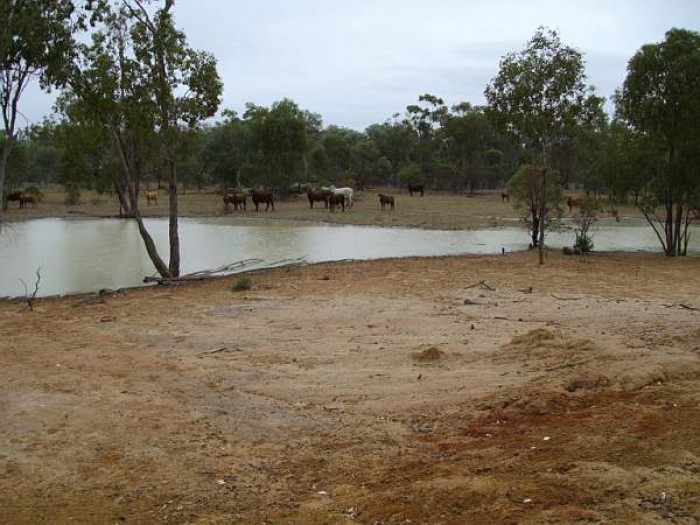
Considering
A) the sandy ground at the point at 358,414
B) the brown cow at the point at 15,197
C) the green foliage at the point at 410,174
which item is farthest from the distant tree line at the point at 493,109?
the green foliage at the point at 410,174

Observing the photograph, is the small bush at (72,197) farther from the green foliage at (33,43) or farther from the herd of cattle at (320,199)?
the green foliage at (33,43)

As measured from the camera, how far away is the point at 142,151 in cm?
1962

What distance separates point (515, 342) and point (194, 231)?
995 inches

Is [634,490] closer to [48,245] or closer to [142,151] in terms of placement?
[142,151]

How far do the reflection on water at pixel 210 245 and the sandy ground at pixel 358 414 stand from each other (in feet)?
23.5

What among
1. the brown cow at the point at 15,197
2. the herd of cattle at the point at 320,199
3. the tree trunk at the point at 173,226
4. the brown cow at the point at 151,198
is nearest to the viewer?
the tree trunk at the point at 173,226

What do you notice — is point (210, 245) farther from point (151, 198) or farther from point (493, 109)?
point (151, 198)

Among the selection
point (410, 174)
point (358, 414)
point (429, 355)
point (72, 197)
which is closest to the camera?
point (358, 414)

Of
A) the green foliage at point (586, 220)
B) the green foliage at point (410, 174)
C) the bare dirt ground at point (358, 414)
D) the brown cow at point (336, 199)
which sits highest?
the green foliage at point (410, 174)

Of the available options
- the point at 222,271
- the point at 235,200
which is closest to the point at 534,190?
the point at 222,271

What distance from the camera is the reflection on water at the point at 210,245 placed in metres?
18.3

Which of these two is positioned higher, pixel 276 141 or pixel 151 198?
pixel 276 141

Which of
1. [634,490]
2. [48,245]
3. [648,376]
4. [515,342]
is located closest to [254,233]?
[48,245]

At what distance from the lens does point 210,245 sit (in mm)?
25547
